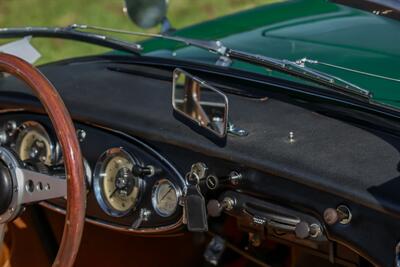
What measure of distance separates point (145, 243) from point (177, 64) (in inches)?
28.7

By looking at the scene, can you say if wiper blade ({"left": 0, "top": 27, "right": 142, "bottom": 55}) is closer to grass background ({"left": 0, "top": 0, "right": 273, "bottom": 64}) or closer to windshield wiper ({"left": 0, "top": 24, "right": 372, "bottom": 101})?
windshield wiper ({"left": 0, "top": 24, "right": 372, "bottom": 101})

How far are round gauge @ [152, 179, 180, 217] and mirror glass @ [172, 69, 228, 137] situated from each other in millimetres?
197

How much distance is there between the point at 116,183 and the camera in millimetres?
2537

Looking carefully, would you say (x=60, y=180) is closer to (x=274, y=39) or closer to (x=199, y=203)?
(x=199, y=203)

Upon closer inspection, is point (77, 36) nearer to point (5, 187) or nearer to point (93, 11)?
point (5, 187)

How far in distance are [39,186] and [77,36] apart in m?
0.75

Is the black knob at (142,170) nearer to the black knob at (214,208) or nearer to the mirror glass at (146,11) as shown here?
the black knob at (214,208)

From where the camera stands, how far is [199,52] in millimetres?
2934

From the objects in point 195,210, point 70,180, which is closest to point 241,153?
point 195,210

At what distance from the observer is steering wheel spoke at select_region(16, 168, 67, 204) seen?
240cm

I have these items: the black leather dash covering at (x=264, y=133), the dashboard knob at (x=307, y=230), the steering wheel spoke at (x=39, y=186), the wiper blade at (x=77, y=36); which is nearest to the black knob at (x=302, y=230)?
the dashboard knob at (x=307, y=230)

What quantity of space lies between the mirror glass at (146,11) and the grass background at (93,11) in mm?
3298

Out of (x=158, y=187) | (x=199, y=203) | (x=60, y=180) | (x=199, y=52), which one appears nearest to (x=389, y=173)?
A: (x=199, y=203)

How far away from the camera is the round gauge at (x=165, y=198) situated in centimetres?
242
